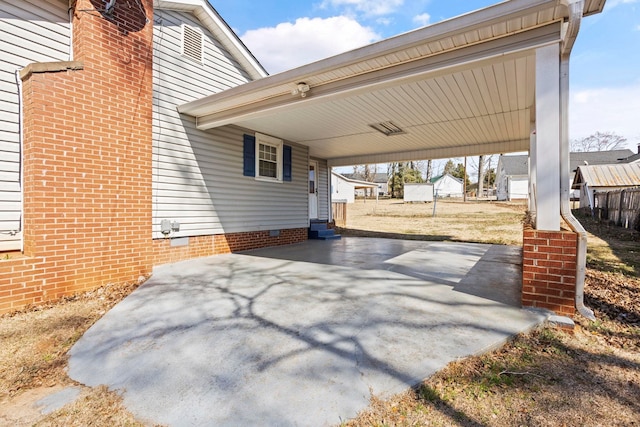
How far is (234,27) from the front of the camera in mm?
6992

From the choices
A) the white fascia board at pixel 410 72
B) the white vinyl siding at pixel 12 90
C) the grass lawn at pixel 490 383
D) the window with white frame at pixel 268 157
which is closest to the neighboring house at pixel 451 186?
the window with white frame at pixel 268 157

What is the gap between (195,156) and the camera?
Result: 20.1 ft

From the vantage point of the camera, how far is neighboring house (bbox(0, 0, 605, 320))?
3266 mm

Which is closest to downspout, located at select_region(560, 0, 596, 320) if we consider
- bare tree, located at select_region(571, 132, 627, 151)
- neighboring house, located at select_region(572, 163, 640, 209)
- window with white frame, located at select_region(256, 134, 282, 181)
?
window with white frame, located at select_region(256, 134, 282, 181)

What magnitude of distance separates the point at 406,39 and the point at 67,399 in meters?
4.17

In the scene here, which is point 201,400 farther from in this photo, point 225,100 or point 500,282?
point 225,100

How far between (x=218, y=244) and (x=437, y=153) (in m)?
6.42

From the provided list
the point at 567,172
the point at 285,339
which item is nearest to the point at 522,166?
the point at 567,172

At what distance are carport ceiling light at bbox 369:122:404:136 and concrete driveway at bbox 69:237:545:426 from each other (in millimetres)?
3332

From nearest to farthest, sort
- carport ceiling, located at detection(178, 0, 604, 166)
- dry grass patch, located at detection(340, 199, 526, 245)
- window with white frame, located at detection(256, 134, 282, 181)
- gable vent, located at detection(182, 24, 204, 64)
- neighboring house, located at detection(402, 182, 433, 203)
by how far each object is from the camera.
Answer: carport ceiling, located at detection(178, 0, 604, 166) < gable vent, located at detection(182, 24, 204, 64) < window with white frame, located at detection(256, 134, 282, 181) < dry grass patch, located at detection(340, 199, 526, 245) < neighboring house, located at detection(402, 182, 433, 203)

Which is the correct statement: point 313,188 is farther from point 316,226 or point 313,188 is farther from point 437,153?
point 437,153

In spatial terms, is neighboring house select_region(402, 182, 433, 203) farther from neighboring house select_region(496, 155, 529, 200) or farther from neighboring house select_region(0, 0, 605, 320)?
neighboring house select_region(0, 0, 605, 320)

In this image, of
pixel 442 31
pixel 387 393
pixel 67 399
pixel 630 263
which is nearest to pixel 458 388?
pixel 387 393

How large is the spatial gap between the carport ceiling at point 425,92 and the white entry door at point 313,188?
226 cm
